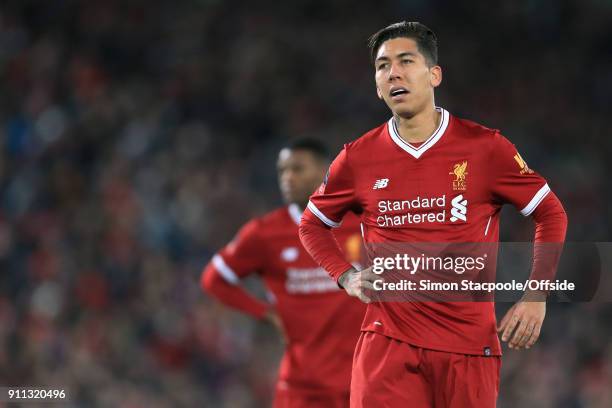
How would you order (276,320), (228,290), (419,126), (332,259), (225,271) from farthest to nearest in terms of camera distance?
(228,290) → (225,271) → (276,320) → (332,259) → (419,126)

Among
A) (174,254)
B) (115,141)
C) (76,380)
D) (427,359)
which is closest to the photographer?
(427,359)

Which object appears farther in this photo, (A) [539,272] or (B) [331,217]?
(B) [331,217]

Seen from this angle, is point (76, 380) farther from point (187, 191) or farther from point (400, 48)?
point (400, 48)

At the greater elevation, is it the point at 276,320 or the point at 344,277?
the point at 276,320

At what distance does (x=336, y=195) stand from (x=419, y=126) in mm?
442

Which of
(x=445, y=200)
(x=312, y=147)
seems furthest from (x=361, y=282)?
(x=312, y=147)

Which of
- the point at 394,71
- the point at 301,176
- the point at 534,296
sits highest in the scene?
the point at 301,176

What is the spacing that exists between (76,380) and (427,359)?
5.71 m

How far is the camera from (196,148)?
38.6 ft

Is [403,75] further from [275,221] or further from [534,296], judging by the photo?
[275,221]

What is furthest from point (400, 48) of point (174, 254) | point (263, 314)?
point (174, 254)

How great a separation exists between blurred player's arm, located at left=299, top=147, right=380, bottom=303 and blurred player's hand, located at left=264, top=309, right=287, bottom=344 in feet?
6.19

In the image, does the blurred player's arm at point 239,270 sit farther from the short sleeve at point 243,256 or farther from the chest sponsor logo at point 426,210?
the chest sponsor logo at point 426,210

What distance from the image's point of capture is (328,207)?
4.25 m
